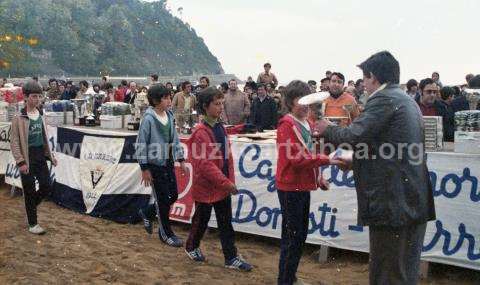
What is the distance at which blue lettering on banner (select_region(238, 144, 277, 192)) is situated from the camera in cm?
740

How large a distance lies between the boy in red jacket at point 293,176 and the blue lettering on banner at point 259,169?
2131mm

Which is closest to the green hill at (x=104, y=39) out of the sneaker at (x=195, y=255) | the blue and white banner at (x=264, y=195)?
the blue and white banner at (x=264, y=195)

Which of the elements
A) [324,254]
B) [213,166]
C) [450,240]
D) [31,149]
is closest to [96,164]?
[31,149]

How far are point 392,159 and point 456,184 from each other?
2.49 meters

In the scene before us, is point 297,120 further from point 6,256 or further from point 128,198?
point 128,198

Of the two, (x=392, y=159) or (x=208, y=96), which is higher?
(x=208, y=96)

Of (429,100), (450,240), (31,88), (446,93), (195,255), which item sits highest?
(31,88)

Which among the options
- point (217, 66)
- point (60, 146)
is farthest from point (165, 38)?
point (60, 146)

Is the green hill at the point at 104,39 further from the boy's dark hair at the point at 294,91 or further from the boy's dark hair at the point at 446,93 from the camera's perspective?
the boy's dark hair at the point at 294,91

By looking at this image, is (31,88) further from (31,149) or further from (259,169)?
(259,169)

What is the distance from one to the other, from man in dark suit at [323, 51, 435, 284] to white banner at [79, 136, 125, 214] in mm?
5740

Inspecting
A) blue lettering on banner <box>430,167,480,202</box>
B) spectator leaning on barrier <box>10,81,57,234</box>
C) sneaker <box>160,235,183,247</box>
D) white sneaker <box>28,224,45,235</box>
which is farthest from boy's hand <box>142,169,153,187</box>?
Result: blue lettering on banner <box>430,167,480,202</box>

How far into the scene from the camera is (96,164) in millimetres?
9422

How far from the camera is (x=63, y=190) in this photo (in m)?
10.1
